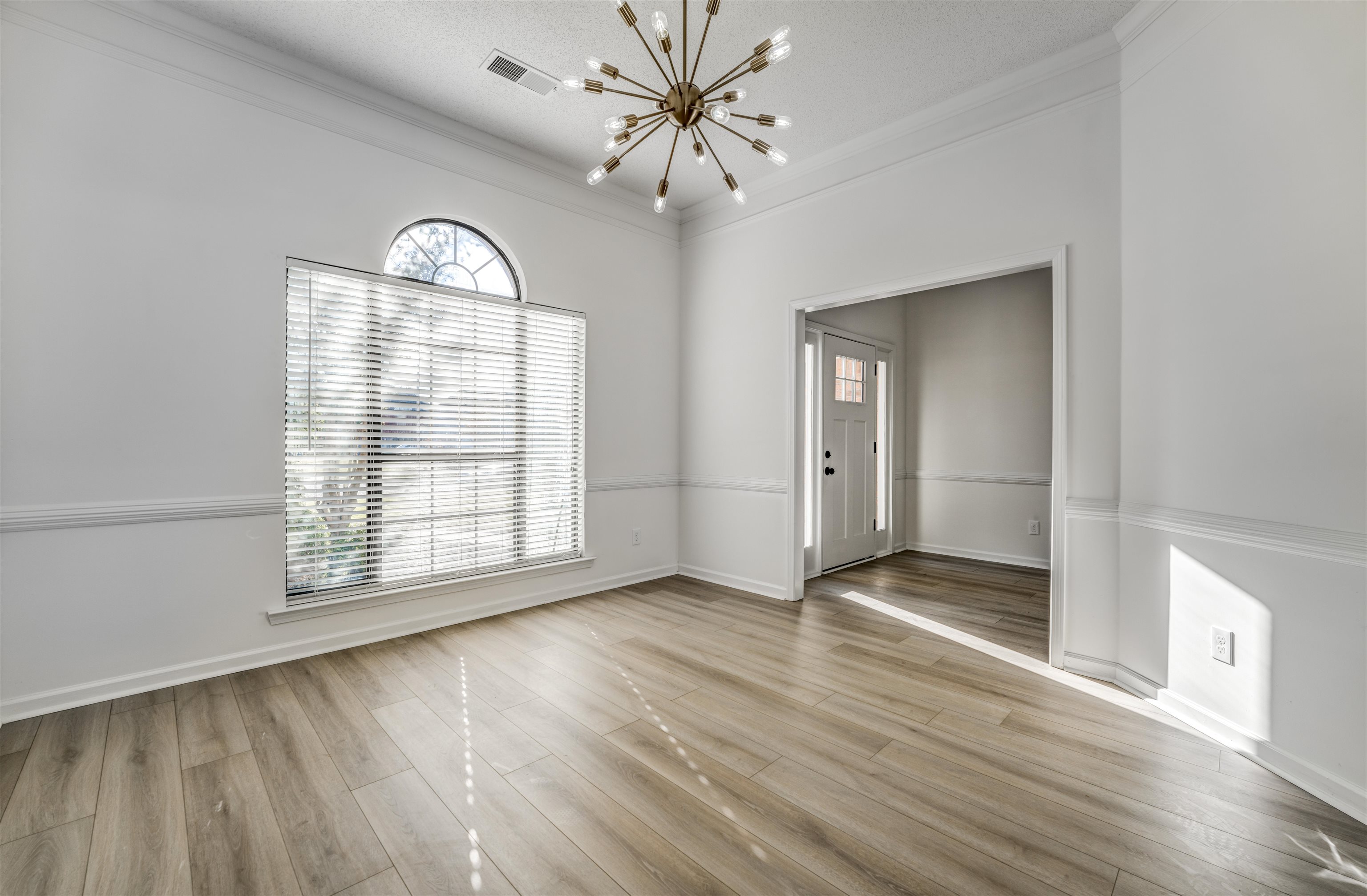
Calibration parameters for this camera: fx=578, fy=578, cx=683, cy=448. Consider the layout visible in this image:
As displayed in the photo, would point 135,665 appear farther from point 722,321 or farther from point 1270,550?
point 1270,550

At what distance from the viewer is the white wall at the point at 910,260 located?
2928 millimetres

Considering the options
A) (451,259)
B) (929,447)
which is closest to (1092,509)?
(929,447)

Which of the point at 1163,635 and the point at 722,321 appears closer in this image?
the point at 1163,635

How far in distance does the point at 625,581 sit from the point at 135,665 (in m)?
2.91

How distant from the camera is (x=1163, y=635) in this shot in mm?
2578

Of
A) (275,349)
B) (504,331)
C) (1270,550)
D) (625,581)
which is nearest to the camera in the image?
(1270,550)

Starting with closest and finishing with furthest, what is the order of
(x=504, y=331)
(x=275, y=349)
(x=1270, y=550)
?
1. (x=1270, y=550)
2. (x=275, y=349)
3. (x=504, y=331)

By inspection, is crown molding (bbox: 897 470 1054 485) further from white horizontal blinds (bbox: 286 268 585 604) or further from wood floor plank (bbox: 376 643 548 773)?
wood floor plank (bbox: 376 643 548 773)

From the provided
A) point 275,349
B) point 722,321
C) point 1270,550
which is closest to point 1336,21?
point 1270,550

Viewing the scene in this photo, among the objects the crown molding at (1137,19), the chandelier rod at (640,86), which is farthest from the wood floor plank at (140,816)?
the crown molding at (1137,19)

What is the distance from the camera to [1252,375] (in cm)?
218

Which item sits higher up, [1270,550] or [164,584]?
[1270,550]

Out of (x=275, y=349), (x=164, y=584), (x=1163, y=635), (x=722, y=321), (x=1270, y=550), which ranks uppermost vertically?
(x=722, y=321)

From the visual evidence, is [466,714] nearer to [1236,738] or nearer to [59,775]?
[59,775]
